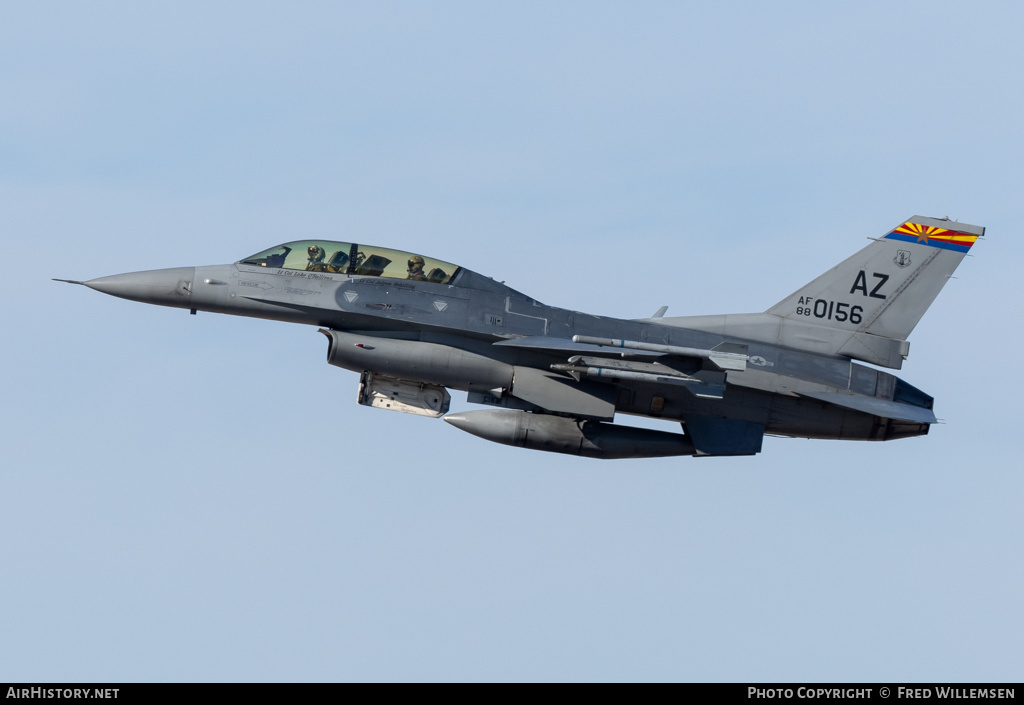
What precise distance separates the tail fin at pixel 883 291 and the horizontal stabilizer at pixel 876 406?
0.86 metres

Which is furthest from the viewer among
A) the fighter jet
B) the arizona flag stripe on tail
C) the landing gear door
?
the arizona flag stripe on tail

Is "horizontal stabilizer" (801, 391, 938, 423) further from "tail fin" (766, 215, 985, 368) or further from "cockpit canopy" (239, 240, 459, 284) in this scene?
"cockpit canopy" (239, 240, 459, 284)

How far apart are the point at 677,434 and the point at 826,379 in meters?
2.55

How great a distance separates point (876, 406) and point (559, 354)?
16.9ft

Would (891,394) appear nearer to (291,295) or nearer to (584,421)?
(584,421)

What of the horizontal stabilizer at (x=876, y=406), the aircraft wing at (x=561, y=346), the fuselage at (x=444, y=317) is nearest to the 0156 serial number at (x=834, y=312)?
the fuselage at (x=444, y=317)

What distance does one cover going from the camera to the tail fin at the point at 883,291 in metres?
22.3

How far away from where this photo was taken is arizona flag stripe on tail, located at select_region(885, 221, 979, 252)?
22.8 meters

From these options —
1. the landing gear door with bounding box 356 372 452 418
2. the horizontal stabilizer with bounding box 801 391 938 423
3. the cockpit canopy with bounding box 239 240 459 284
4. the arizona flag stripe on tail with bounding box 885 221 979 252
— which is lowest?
the landing gear door with bounding box 356 372 452 418

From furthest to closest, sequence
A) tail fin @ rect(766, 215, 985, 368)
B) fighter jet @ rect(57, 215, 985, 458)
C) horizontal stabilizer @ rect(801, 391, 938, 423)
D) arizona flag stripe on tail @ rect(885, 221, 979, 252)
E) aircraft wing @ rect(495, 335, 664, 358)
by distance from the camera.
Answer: arizona flag stripe on tail @ rect(885, 221, 979, 252) → tail fin @ rect(766, 215, 985, 368) → horizontal stabilizer @ rect(801, 391, 938, 423) → fighter jet @ rect(57, 215, 985, 458) → aircraft wing @ rect(495, 335, 664, 358)

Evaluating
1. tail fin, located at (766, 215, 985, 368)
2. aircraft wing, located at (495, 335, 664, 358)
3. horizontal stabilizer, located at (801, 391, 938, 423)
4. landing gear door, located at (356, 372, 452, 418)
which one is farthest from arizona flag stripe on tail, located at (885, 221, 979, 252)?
landing gear door, located at (356, 372, 452, 418)

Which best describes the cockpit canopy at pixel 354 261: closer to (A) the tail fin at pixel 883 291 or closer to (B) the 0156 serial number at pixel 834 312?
(A) the tail fin at pixel 883 291

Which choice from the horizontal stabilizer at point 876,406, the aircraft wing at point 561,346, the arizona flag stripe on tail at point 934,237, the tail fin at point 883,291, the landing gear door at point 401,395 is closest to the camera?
the aircraft wing at point 561,346
